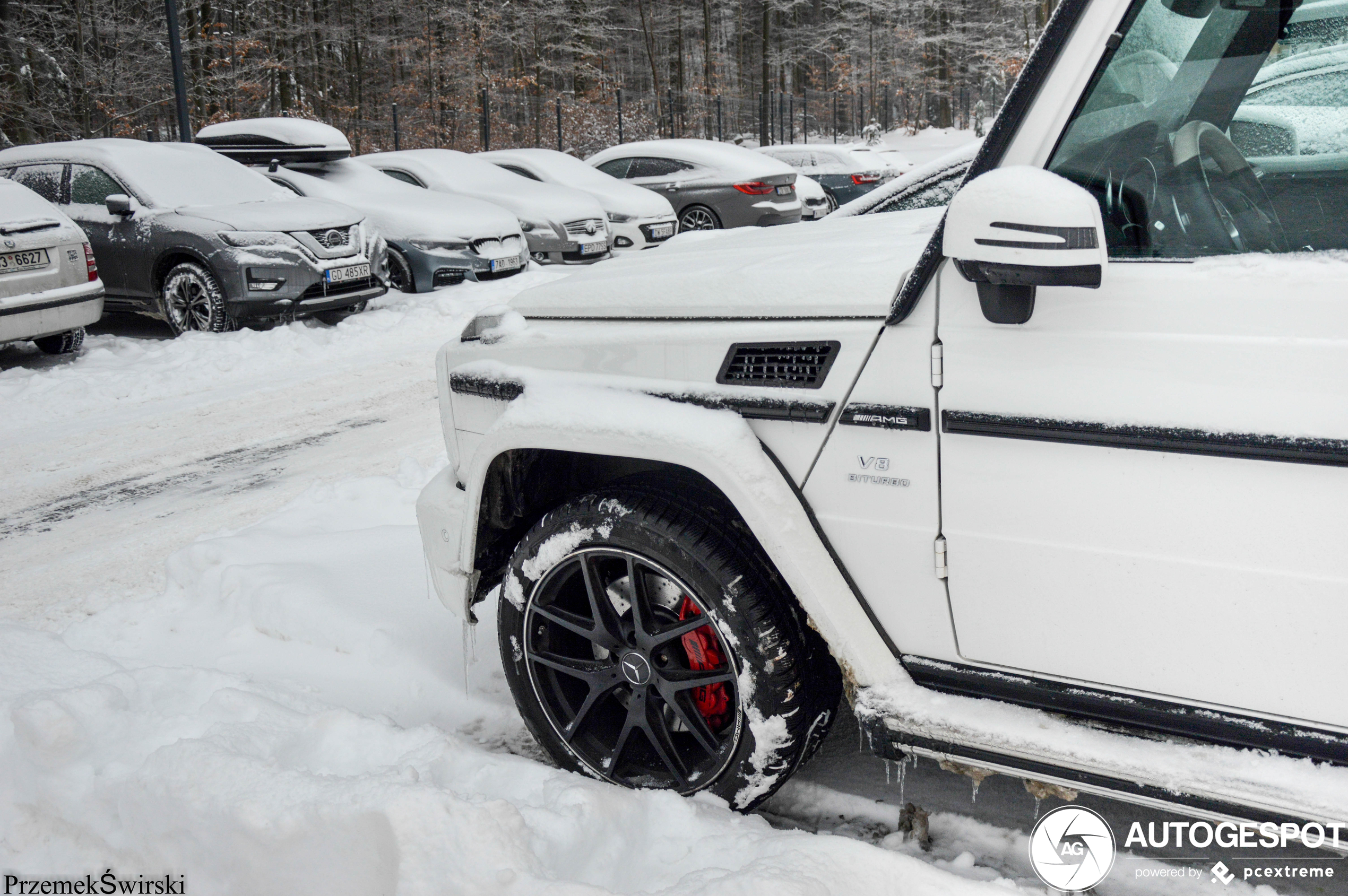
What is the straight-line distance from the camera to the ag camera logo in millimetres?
2297

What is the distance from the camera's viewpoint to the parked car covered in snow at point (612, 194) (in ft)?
45.6

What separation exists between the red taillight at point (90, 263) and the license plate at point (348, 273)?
6.10 feet

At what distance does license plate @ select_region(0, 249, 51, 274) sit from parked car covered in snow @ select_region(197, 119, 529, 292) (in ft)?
10.9

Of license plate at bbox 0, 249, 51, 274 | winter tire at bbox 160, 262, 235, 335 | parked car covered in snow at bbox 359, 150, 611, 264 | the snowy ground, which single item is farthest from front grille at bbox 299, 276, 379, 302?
the snowy ground

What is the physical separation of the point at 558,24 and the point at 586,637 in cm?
3742

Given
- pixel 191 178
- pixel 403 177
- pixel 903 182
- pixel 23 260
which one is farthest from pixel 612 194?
pixel 903 182

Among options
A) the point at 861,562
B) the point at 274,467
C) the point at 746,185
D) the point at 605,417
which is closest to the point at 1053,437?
the point at 861,562

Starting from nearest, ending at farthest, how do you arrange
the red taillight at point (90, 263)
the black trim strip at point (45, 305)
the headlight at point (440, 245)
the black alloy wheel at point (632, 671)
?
the black alloy wheel at point (632, 671), the black trim strip at point (45, 305), the red taillight at point (90, 263), the headlight at point (440, 245)

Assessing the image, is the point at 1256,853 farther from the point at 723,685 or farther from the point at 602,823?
the point at 602,823

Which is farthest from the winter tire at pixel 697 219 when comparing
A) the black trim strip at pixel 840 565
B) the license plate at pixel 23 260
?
the black trim strip at pixel 840 565

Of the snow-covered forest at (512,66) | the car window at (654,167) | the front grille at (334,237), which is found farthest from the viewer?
the snow-covered forest at (512,66)

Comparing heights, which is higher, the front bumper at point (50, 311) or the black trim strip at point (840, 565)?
the front bumper at point (50, 311)

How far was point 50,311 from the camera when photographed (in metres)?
8.28

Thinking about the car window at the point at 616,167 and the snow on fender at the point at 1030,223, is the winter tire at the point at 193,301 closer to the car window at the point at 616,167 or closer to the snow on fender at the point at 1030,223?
the car window at the point at 616,167
